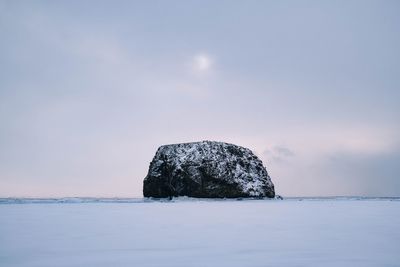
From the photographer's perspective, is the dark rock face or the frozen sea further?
the dark rock face

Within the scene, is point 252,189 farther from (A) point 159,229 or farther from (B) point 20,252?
(B) point 20,252

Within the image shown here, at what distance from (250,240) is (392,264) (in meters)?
1.05

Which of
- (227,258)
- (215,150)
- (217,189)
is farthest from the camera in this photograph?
(215,150)

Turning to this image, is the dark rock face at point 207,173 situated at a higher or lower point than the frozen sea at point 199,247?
higher

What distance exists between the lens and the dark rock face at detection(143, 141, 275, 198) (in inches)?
757

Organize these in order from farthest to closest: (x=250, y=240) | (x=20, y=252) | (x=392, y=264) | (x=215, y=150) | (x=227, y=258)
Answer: (x=215, y=150) < (x=250, y=240) < (x=20, y=252) < (x=227, y=258) < (x=392, y=264)

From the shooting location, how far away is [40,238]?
284cm

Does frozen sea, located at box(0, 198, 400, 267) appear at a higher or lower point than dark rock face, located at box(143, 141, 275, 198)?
lower

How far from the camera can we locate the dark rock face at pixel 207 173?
1923 cm

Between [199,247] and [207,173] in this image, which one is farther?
[207,173]

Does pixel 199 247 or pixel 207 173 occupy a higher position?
pixel 207 173

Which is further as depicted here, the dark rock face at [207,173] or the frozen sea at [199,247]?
the dark rock face at [207,173]

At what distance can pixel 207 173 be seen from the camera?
1938cm

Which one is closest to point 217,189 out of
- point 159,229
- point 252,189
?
point 252,189
